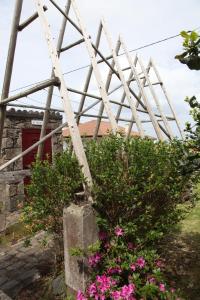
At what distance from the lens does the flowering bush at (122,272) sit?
135 inches

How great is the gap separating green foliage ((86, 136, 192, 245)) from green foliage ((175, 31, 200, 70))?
142 cm

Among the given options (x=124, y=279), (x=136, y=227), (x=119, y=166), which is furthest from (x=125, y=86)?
(x=124, y=279)

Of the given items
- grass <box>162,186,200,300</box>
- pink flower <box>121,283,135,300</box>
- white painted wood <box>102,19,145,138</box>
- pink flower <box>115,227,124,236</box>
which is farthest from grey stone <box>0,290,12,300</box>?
white painted wood <box>102,19,145,138</box>

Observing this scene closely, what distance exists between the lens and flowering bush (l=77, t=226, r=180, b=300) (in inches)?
135

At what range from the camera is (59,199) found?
4.16 metres

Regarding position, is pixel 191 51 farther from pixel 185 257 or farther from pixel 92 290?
pixel 185 257

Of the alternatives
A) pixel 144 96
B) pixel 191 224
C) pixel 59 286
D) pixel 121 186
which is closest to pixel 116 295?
pixel 121 186

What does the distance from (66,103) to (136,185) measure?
5.11 feet

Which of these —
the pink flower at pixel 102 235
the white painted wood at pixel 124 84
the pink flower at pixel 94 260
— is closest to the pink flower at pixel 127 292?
the pink flower at pixel 94 260

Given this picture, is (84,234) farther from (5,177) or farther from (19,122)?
(19,122)

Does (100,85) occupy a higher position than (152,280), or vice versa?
(100,85)

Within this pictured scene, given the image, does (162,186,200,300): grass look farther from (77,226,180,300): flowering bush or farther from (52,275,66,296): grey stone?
(52,275,66,296): grey stone

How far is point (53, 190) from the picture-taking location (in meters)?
4.23

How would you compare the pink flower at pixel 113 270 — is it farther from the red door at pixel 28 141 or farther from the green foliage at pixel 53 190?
the red door at pixel 28 141
